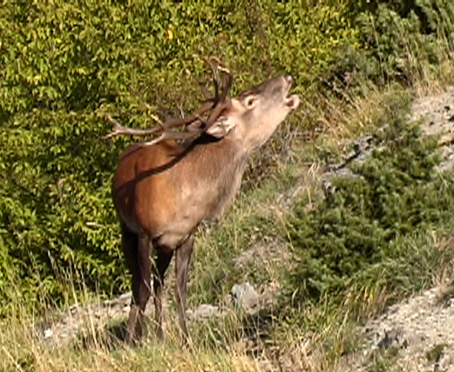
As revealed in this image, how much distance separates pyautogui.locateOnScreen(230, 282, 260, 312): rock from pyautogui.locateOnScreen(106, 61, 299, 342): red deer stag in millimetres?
741

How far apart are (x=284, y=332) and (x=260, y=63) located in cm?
892

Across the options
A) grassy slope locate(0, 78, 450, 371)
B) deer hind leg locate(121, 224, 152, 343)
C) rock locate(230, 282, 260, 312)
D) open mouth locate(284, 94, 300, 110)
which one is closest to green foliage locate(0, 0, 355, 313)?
grassy slope locate(0, 78, 450, 371)

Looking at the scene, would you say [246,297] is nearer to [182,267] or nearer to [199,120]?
[182,267]

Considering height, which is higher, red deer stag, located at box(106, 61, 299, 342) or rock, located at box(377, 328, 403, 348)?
red deer stag, located at box(106, 61, 299, 342)

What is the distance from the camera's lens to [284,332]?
1122 cm

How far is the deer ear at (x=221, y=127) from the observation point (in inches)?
493

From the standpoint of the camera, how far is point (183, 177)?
12.4 meters

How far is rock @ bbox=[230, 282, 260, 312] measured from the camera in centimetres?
1301

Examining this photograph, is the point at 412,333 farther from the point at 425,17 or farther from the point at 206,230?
the point at 425,17

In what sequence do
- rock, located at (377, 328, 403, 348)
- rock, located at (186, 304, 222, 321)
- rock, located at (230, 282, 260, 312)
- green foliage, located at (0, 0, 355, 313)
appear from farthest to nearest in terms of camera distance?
green foliage, located at (0, 0, 355, 313) → rock, located at (230, 282, 260, 312) → rock, located at (186, 304, 222, 321) → rock, located at (377, 328, 403, 348)

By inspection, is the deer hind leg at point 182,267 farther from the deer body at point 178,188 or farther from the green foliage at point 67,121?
the green foliage at point 67,121

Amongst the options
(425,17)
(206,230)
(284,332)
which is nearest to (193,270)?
(206,230)

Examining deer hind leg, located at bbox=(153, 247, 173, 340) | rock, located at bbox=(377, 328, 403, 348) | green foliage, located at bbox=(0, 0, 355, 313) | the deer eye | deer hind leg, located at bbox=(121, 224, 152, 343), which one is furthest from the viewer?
green foliage, located at bbox=(0, 0, 355, 313)

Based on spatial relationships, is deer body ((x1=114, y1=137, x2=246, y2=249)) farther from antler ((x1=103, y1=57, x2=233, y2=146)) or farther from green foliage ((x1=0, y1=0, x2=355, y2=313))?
green foliage ((x1=0, y1=0, x2=355, y2=313))
